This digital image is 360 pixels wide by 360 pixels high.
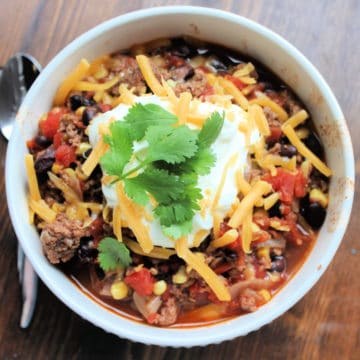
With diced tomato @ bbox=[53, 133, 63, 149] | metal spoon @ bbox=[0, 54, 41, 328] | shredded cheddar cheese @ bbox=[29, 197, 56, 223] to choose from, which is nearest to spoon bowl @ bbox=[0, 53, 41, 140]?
metal spoon @ bbox=[0, 54, 41, 328]

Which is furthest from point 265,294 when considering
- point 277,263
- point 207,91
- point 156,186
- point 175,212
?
point 207,91

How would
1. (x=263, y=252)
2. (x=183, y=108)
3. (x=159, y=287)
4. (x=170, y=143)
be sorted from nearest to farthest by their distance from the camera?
(x=170, y=143)
(x=183, y=108)
(x=159, y=287)
(x=263, y=252)

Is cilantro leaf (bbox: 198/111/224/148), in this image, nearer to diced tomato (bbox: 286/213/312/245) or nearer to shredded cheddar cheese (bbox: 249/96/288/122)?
shredded cheddar cheese (bbox: 249/96/288/122)

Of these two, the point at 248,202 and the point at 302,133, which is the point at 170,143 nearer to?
the point at 248,202

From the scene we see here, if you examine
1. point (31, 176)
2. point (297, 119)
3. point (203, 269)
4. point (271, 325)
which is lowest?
point (271, 325)

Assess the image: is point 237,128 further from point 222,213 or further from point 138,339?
point 138,339

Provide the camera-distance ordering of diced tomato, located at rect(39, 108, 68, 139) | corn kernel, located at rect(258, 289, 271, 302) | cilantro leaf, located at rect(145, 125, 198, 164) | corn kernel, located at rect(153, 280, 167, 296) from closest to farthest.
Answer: cilantro leaf, located at rect(145, 125, 198, 164) < corn kernel, located at rect(153, 280, 167, 296) < corn kernel, located at rect(258, 289, 271, 302) < diced tomato, located at rect(39, 108, 68, 139)

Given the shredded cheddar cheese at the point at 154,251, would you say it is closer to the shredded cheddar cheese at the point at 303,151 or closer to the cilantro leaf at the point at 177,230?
the cilantro leaf at the point at 177,230
